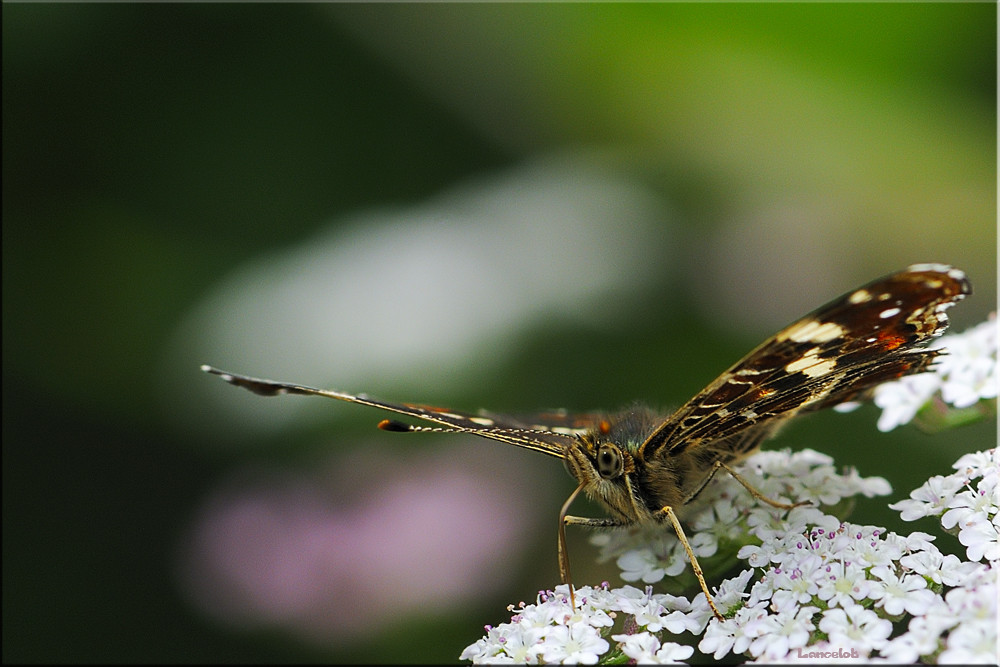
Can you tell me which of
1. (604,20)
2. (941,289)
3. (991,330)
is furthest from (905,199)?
(941,289)

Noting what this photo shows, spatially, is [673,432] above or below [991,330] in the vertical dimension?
below

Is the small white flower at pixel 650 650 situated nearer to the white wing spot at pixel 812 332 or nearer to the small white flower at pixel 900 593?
the small white flower at pixel 900 593

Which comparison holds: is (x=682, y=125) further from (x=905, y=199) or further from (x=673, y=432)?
(x=673, y=432)

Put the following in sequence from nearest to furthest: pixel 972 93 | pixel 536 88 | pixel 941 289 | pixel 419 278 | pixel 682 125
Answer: pixel 941 289
pixel 419 278
pixel 972 93
pixel 682 125
pixel 536 88

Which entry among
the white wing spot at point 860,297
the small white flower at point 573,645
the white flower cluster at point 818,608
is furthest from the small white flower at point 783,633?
the white wing spot at point 860,297

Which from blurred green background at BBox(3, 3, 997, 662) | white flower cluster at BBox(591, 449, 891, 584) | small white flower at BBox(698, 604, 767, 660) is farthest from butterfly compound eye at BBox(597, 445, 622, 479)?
blurred green background at BBox(3, 3, 997, 662)

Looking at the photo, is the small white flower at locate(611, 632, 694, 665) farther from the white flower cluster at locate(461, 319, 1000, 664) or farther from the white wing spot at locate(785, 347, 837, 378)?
Answer: the white wing spot at locate(785, 347, 837, 378)

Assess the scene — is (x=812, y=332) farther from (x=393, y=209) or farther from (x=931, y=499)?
(x=393, y=209)
